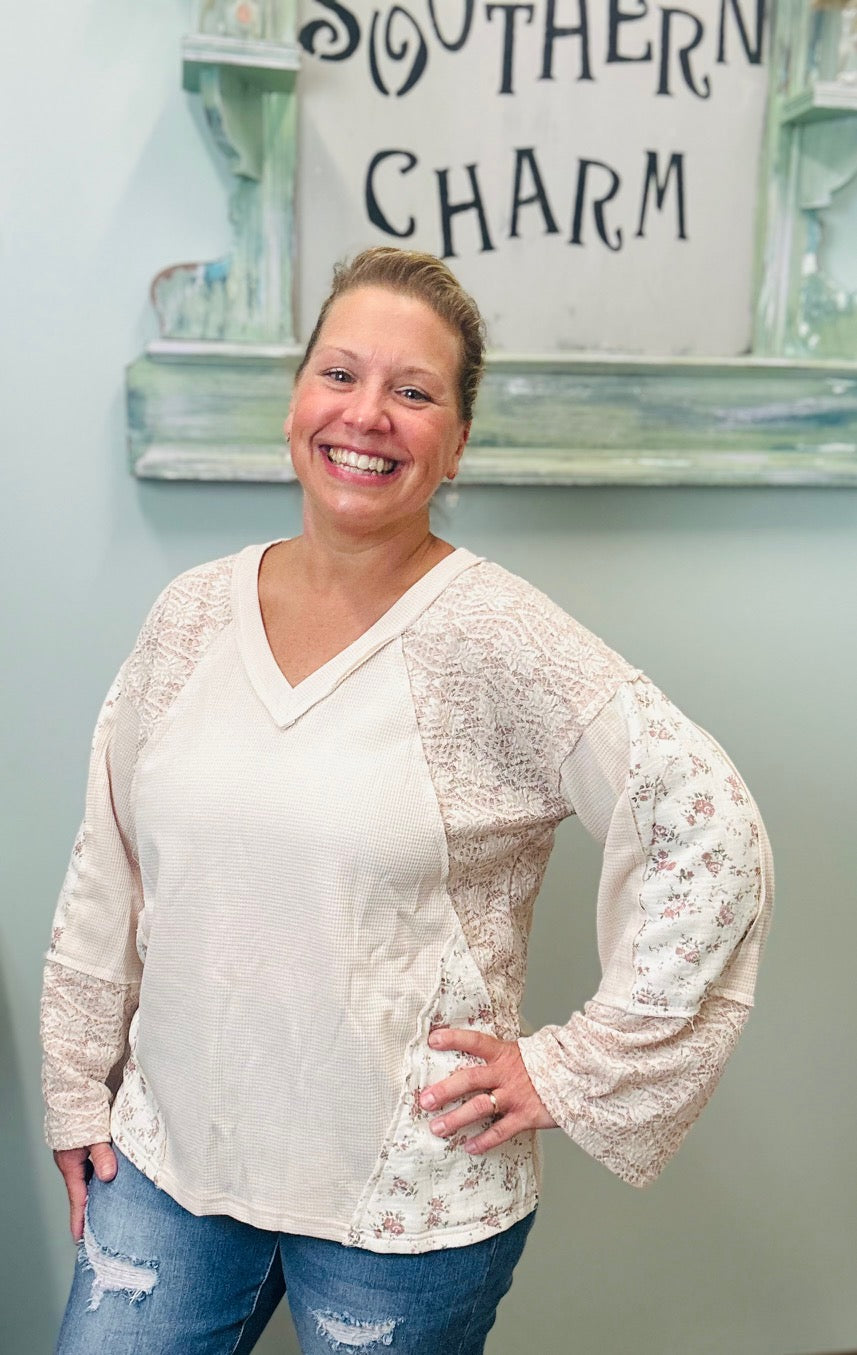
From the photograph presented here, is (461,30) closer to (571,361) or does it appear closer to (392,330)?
(571,361)

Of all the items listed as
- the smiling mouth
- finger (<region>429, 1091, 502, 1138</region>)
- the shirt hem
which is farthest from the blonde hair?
the shirt hem

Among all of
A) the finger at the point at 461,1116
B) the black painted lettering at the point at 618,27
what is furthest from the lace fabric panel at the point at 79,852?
the black painted lettering at the point at 618,27

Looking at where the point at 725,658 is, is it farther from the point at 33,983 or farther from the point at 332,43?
the point at 33,983

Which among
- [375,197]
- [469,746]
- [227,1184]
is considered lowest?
[227,1184]

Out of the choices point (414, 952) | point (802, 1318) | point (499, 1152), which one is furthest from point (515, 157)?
point (802, 1318)

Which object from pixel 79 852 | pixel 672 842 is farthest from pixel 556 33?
pixel 79 852

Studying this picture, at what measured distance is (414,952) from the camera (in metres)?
1.14

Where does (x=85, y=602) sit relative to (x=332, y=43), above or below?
below

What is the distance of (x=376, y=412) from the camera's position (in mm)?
1148

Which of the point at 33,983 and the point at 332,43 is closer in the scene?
the point at 332,43

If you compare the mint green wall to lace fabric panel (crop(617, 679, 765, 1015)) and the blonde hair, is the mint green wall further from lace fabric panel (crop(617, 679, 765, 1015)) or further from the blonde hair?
lace fabric panel (crop(617, 679, 765, 1015))

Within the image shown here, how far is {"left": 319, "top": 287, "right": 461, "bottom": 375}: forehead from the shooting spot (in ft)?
3.84

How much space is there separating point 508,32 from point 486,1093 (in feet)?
4.12

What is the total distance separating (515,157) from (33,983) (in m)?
1.27
